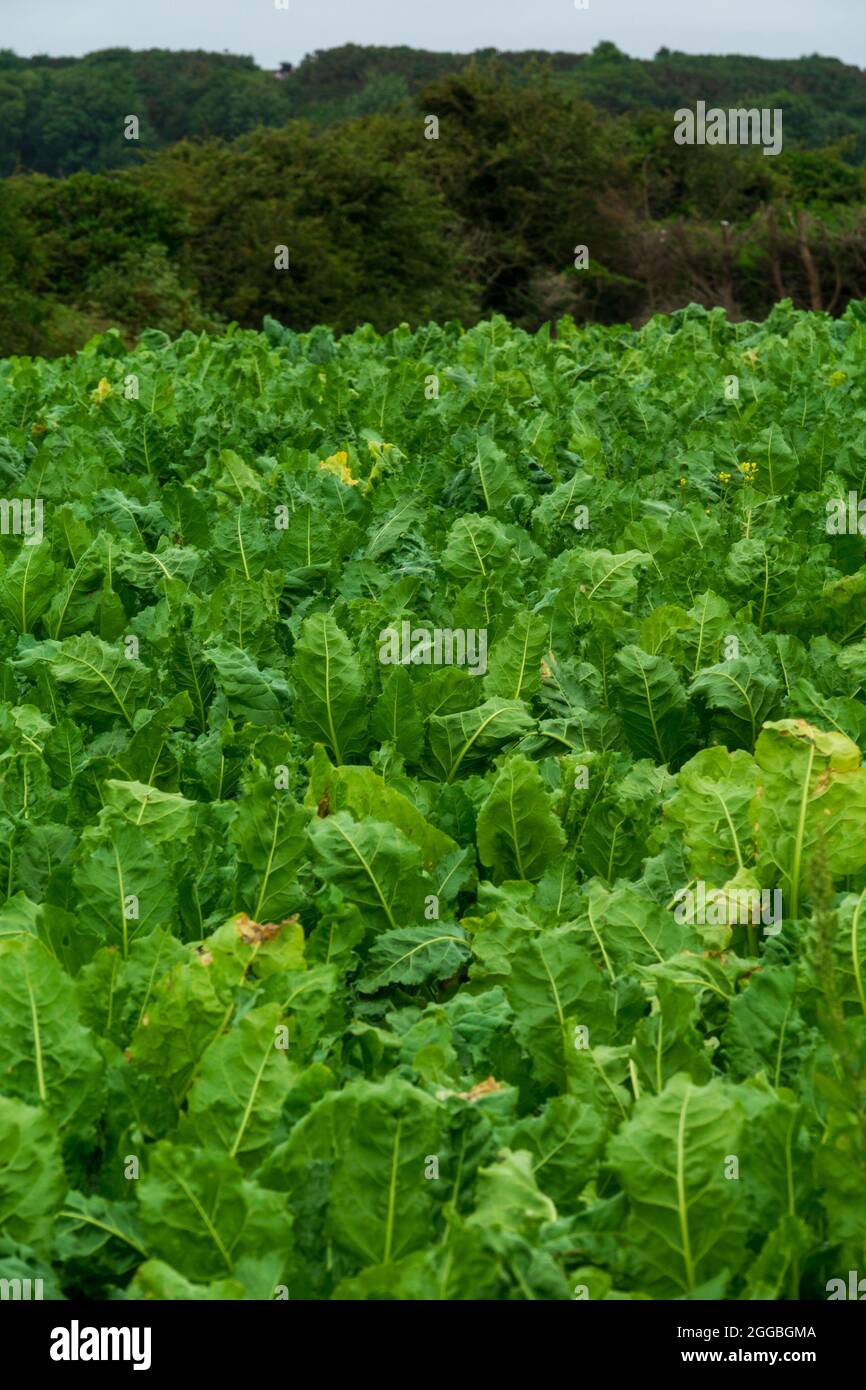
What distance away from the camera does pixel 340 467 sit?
4887 mm

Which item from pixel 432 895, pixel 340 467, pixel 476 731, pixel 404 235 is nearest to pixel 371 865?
pixel 432 895

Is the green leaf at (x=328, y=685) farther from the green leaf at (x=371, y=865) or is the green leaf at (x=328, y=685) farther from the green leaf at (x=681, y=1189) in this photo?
the green leaf at (x=681, y=1189)

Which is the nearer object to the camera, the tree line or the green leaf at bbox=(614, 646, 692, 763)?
the green leaf at bbox=(614, 646, 692, 763)

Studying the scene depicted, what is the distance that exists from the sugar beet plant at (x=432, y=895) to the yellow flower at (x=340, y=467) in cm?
5

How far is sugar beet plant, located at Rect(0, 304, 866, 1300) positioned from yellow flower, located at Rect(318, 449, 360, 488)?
1.9 inches

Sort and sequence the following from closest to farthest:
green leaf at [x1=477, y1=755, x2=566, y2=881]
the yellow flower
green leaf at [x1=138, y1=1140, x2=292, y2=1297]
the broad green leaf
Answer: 1. green leaf at [x1=138, y1=1140, x2=292, y2=1297]
2. the broad green leaf
3. green leaf at [x1=477, y1=755, x2=566, y2=881]
4. the yellow flower

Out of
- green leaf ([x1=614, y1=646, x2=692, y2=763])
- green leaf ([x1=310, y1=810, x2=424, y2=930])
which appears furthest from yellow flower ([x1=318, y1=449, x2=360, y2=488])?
green leaf ([x1=310, y1=810, x2=424, y2=930])

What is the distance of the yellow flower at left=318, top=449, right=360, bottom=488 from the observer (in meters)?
4.72

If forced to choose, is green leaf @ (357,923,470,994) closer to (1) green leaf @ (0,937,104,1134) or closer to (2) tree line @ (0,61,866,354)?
(1) green leaf @ (0,937,104,1134)

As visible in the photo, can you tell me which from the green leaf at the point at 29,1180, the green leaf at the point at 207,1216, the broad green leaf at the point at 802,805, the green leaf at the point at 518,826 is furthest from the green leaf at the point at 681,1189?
the green leaf at the point at 518,826

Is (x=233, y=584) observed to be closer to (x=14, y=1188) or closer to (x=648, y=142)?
(x=14, y=1188)

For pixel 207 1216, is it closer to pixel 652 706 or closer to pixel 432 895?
pixel 432 895
